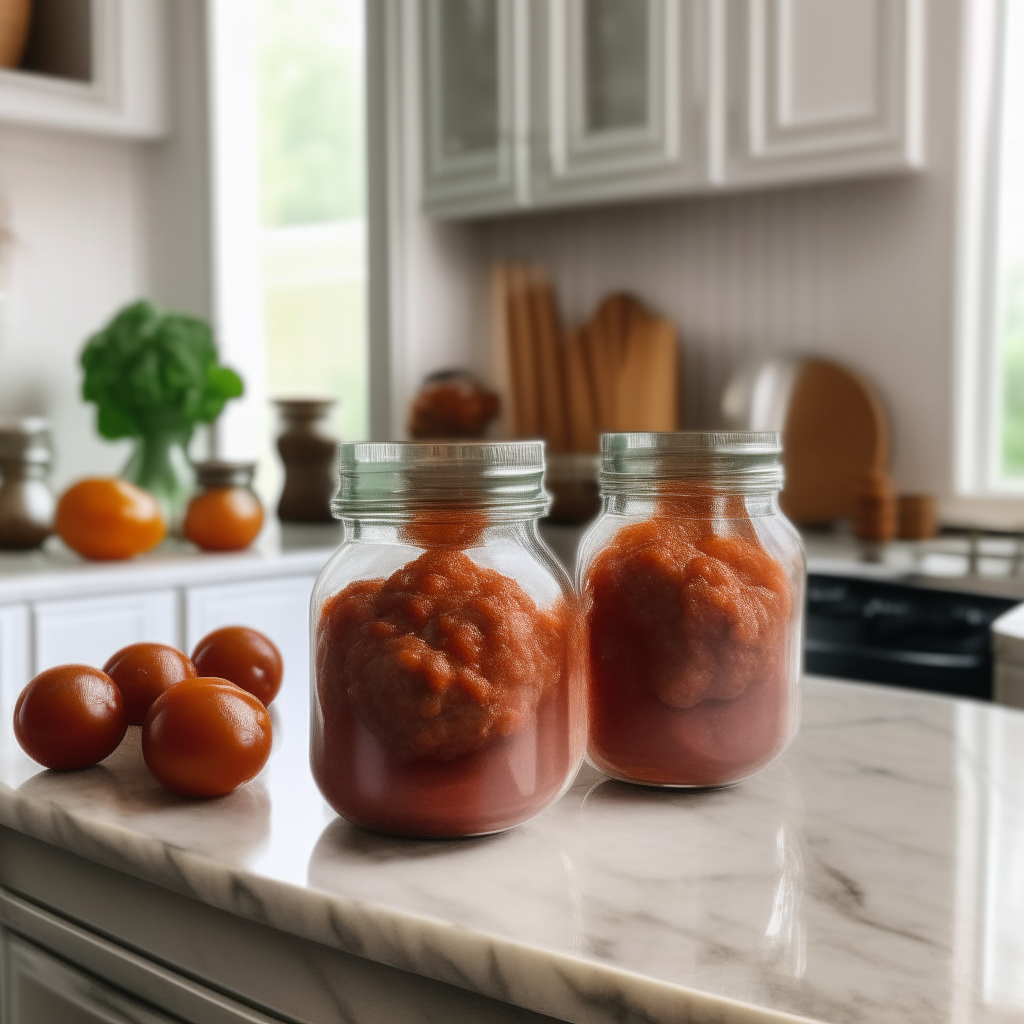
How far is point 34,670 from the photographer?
195cm

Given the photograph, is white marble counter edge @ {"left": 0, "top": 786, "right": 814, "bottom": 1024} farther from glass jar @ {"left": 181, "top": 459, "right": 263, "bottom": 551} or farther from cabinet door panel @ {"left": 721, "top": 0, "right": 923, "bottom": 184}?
cabinet door panel @ {"left": 721, "top": 0, "right": 923, "bottom": 184}

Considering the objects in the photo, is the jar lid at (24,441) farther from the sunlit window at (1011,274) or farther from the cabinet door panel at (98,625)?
the sunlit window at (1011,274)

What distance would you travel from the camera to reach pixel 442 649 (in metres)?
0.60

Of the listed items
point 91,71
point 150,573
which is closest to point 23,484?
point 150,573

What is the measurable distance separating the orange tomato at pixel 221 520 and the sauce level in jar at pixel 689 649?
5.40 ft

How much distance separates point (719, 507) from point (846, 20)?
1.86 metres

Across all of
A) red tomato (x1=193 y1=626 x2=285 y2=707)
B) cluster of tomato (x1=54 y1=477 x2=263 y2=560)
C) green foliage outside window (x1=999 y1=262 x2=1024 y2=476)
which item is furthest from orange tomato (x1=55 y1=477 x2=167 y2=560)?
green foliage outside window (x1=999 y1=262 x2=1024 y2=476)

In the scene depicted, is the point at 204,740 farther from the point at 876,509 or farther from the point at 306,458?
the point at 306,458

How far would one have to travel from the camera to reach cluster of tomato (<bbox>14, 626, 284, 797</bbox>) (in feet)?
2.24

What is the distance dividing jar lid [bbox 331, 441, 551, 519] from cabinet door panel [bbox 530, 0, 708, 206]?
1972mm

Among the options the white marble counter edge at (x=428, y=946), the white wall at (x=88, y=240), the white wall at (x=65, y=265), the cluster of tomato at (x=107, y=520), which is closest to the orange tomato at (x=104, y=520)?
the cluster of tomato at (x=107, y=520)

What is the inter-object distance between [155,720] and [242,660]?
0.58 feet

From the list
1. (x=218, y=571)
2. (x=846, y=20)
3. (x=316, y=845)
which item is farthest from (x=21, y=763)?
(x=846, y=20)

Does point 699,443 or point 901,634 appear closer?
point 699,443
